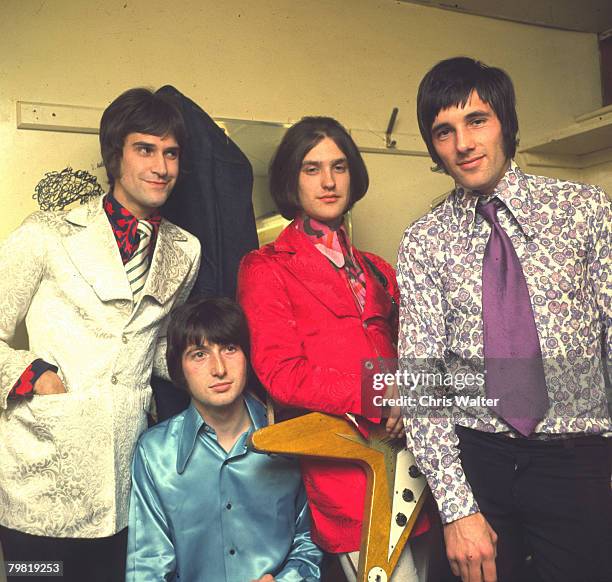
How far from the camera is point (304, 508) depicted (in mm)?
1678

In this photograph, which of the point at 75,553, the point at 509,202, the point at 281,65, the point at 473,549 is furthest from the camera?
the point at 281,65

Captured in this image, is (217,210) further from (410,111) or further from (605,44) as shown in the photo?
(605,44)

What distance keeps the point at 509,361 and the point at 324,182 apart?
67 cm

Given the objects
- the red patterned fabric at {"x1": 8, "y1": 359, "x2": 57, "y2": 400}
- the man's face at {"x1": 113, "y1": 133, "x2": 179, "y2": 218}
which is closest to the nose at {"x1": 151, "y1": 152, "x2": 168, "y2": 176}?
the man's face at {"x1": 113, "y1": 133, "x2": 179, "y2": 218}

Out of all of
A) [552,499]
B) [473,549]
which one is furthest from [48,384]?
[552,499]

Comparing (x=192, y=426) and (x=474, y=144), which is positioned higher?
(x=474, y=144)

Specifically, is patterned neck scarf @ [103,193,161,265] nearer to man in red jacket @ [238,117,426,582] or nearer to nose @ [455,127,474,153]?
man in red jacket @ [238,117,426,582]

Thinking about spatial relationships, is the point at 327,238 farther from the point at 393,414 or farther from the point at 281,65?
the point at 281,65

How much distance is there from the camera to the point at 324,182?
1.70m

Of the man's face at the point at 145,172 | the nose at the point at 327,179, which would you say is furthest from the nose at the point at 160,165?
the nose at the point at 327,179

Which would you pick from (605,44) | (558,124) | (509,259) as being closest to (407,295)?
(509,259)

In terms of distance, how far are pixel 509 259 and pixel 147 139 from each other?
92 cm

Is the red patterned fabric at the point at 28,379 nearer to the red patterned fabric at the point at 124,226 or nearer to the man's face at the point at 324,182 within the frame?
the red patterned fabric at the point at 124,226

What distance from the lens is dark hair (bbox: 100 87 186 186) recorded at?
5.59 ft
